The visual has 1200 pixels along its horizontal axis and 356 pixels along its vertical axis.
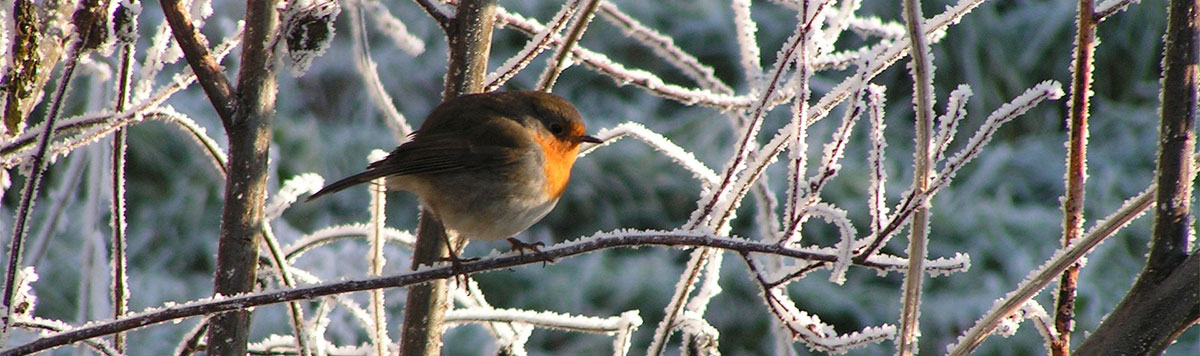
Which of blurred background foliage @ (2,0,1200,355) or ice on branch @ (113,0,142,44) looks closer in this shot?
ice on branch @ (113,0,142,44)

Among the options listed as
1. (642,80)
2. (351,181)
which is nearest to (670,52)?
(642,80)

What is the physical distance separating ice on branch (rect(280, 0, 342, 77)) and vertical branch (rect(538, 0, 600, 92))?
0.97 feet

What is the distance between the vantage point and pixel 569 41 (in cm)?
116

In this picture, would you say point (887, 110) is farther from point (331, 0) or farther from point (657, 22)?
point (331, 0)

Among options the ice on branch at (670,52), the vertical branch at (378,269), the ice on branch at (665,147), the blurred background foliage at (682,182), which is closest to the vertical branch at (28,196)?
the vertical branch at (378,269)

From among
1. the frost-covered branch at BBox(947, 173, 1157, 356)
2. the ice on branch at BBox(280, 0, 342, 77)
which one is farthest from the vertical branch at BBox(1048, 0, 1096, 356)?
the ice on branch at BBox(280, 0, 342, 77)

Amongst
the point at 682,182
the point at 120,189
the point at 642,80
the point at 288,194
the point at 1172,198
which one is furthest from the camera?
the point at 682,182

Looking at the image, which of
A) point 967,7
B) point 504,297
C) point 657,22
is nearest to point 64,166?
point 504,297

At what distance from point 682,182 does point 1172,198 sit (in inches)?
116

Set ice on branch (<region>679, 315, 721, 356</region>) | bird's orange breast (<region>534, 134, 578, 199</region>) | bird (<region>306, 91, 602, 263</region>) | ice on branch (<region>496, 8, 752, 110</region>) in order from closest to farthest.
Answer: ice on branch (<region>679, 315, 721, 356</region>) < ice on branch (<region>496, 8, 752, 110</region>) < bird (<region>306, 91, 602, 263</region>) < bird's orange breast (<region>534, 134, 578, 199</region>)

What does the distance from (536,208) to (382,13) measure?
323 mm

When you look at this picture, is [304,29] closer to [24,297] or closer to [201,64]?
[201,64]

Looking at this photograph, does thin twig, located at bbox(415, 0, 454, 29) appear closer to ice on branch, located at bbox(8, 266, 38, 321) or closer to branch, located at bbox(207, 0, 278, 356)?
branch, located at bbox(207, 0, 278, 356)

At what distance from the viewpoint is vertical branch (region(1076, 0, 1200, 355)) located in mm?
684
